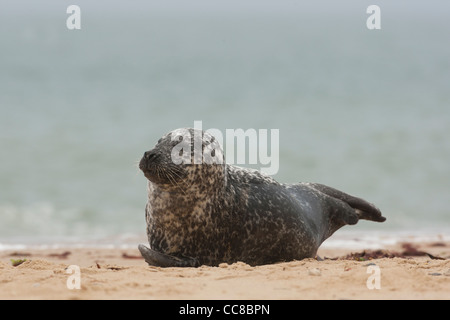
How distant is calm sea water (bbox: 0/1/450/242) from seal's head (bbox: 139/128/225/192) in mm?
6445

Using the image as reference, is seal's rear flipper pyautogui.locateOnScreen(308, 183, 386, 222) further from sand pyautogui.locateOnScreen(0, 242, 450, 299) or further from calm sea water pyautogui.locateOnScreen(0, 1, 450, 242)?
calm sea water pyautogui.locateOnScreen(0, 1, 450, 242)

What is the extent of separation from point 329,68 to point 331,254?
2376cm

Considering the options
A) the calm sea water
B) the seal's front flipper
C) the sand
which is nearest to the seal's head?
the seal's front flipper

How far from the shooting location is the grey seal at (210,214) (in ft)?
18.5

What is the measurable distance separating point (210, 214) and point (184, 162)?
0.48m

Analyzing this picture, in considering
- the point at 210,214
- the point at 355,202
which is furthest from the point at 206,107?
the point at 210,214

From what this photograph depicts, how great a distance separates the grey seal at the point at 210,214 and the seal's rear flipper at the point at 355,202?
3.18 ft

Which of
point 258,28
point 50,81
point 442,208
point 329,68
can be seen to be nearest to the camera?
point 442,208

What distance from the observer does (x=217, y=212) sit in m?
5.81

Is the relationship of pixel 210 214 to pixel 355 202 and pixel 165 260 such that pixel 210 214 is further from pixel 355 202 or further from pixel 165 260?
pixel 355 202

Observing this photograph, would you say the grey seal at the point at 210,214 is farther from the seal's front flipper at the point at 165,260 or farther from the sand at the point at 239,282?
the sand at the point at 239,282

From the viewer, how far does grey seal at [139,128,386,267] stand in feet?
18.5
